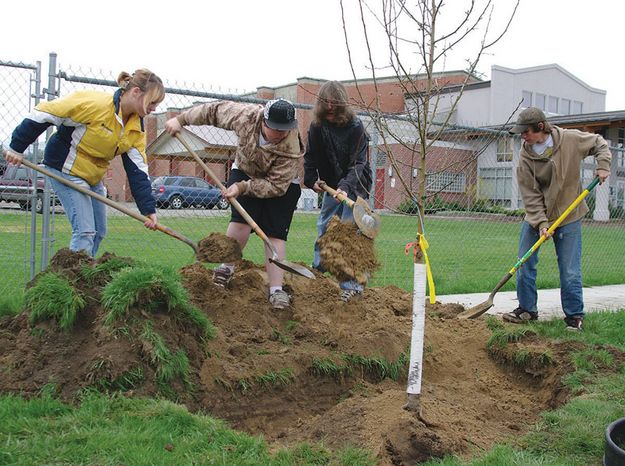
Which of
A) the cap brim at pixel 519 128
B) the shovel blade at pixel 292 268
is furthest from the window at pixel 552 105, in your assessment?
the shovel blade at pixel 292 268

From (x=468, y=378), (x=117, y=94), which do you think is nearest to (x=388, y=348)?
(x=468, y=378)

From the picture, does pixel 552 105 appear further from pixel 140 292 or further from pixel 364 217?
pixel 140 292

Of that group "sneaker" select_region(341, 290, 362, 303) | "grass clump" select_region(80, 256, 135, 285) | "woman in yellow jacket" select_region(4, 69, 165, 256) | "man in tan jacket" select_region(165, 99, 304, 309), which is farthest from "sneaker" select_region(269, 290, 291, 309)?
"grass clump" select_region(80, 256, 135, 285)

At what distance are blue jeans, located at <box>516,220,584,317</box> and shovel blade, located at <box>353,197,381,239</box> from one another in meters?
1.84

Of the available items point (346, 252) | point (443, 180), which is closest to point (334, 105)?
point (443, 180)

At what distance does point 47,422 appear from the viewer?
9.70ft

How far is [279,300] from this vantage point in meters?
5.09

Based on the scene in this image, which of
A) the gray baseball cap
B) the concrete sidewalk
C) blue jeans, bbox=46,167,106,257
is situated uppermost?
the gray baseball cap

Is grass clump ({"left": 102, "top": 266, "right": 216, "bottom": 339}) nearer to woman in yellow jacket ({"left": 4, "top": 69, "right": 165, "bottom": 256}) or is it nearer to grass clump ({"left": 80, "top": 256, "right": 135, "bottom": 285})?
grass clump ({"left": 80, "top": 256, "right": 135, "bottom": 285})

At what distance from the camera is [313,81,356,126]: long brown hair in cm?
508

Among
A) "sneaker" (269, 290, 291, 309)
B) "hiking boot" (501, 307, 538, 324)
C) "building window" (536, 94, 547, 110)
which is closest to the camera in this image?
"sneaker" (269, 290, 291, 309)

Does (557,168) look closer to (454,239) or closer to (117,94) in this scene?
(117,94)

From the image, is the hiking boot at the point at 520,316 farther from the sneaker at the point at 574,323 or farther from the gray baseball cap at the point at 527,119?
the gray baseball cap at the point at 527,119

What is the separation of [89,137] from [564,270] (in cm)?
444
